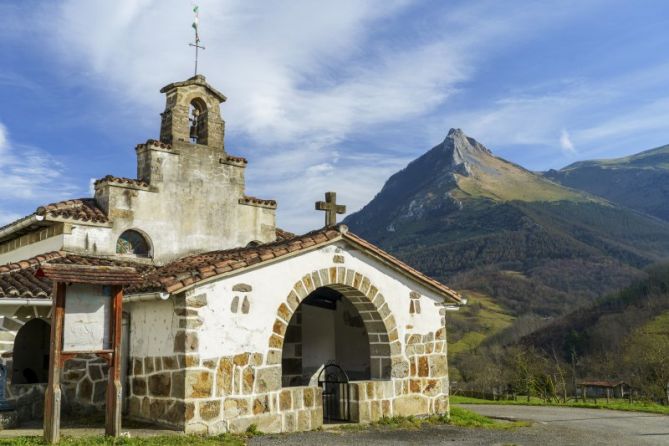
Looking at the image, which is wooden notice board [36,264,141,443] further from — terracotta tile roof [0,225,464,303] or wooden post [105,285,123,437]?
terracotta tile roof [0,225,464,303]

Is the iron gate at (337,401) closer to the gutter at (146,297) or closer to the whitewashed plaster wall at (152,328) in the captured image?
the whitewashed plaster wall at (152,328)

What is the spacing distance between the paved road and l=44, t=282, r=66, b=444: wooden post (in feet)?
29.3

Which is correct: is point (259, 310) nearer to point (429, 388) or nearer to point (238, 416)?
point (238, 416)

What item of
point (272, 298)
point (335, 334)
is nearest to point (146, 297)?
point (272, 298)

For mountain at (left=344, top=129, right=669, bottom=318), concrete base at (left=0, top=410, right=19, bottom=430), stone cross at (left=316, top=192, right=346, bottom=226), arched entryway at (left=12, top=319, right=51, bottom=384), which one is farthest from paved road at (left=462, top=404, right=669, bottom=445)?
mountain at (left=344, top=129, right=669, bottom=318)

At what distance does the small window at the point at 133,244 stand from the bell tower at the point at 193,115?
94.5 inches

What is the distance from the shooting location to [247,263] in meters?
10.8

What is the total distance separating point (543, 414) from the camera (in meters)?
17.1

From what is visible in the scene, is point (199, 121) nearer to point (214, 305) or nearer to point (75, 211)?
point (75, 211)

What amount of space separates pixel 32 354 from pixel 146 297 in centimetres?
598

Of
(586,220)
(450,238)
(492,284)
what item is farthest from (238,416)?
(586,220)

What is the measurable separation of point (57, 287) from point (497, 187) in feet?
574

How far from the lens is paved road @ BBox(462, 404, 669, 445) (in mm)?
12172

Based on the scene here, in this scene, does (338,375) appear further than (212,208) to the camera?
No
